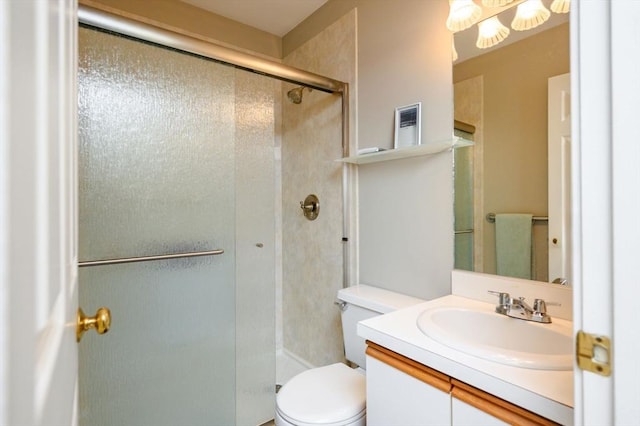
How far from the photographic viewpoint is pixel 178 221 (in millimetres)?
1682

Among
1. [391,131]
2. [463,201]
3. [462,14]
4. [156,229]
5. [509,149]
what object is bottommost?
[156,229]

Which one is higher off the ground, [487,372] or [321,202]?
[321,202]

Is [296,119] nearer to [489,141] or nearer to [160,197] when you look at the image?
[160,197]

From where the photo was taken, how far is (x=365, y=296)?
62.9 inches

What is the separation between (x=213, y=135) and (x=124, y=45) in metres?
0.55

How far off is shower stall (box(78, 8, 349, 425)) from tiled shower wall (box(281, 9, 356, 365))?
0.13 feet

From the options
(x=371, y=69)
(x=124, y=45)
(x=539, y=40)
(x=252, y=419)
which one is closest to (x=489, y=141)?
(x=539, y=40)

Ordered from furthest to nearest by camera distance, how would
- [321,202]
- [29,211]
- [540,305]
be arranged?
[321,202]
[540,305]
[29,211]

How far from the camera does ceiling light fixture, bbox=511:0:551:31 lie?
1.18 meters

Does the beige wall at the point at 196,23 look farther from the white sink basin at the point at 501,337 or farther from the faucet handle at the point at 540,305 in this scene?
the faucet handle at the point at 540,305

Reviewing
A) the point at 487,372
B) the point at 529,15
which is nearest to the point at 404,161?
the point at 529,15

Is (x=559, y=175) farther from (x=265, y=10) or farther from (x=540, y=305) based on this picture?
(x=265, y=10)

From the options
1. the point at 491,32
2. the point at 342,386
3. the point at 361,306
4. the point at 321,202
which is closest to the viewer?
the point at 491,32

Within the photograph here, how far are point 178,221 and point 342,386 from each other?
1111 mm
